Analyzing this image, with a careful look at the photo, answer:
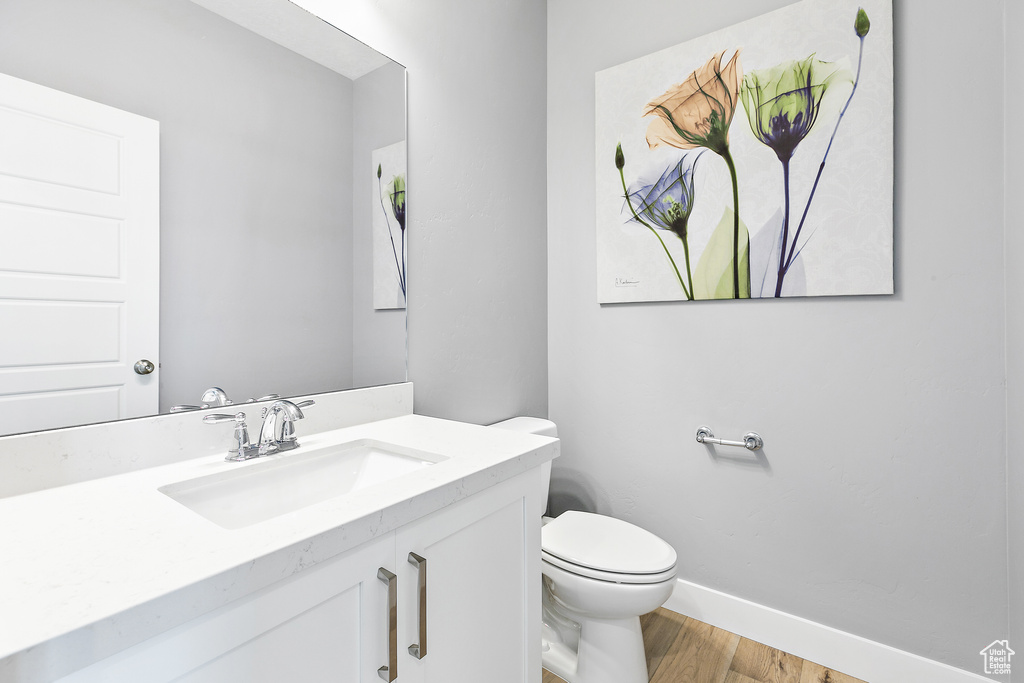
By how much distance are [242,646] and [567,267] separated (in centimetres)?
172

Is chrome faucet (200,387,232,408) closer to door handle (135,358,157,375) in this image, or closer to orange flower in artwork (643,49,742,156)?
door handle (135,358,157,375)

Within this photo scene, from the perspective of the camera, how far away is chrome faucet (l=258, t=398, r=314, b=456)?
999 millimetres

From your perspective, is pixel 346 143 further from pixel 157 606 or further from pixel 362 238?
A: pixel 157 606

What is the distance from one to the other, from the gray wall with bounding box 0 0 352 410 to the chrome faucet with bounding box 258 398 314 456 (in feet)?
0.35

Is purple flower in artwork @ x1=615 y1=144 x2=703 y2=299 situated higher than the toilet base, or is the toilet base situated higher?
purple flower in artwork @ x1=615 y1=144 x2=703 y2=299

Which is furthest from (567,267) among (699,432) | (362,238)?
(362,238)

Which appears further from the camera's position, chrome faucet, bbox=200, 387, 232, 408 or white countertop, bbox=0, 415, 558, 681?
chrome faucet, bbox=200, 387, 232, 408

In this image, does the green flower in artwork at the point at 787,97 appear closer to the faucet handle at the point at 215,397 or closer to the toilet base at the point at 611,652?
the toilet base at the point at 611,652

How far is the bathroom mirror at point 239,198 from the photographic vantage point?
0.82m

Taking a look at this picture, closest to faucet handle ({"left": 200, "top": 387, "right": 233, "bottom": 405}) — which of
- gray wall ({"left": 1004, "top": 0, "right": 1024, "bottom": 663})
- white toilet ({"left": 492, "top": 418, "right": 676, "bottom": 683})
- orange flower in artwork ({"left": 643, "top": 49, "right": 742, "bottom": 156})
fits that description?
white toilet ({"left": 492, "top": 418, "right": 676, "bottom": 683})

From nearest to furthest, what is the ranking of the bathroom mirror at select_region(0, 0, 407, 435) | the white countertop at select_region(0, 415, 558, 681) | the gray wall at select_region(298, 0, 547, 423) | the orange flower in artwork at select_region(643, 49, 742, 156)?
1. the white countertop at select_region(0, 415, 558, 681)
2. the bathroom mirror at select_region(0, 0, 407, 435)
3. the gray wall at select_region(298, 0, 547, 423)
4. the orange flower in artwork at select_region(643, 49, 742, 156)

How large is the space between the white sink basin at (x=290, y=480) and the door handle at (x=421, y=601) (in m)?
0.21

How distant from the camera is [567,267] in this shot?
203 centimetres

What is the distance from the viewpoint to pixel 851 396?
1.45m
